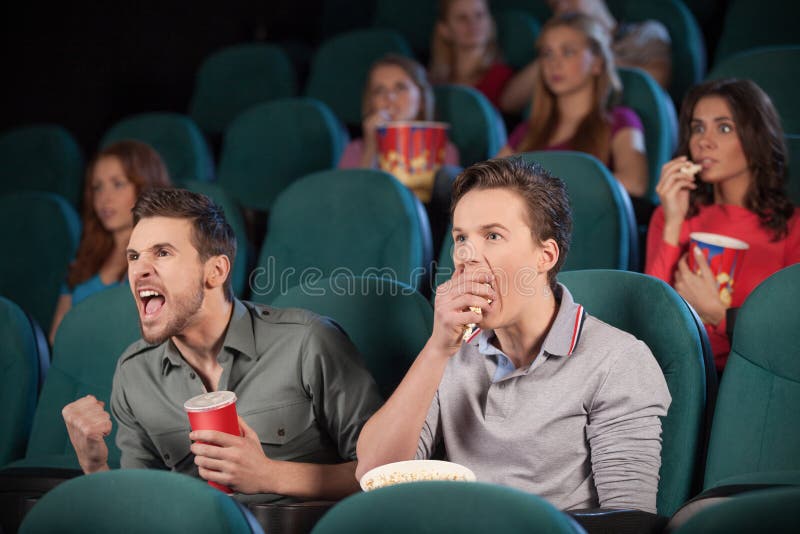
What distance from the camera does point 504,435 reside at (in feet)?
4.45

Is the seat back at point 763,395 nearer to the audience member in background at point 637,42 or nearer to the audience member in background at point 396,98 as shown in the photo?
→ the audience member in background at point 396,98

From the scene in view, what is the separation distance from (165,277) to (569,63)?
1534mm

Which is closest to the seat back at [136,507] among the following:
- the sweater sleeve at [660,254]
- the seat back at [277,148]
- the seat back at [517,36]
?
the sweater sleeve at [660,254]

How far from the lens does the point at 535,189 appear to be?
1.40 metres

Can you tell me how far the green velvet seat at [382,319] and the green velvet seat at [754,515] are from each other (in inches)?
33.7

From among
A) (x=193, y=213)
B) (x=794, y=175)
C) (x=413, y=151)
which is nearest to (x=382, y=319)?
(x=193, y=213)

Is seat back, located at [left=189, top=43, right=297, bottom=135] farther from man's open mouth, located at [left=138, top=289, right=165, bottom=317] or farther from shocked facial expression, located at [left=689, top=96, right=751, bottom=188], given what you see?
man's open mouth, located at [left=138, top=289, right=165, bottom=317]

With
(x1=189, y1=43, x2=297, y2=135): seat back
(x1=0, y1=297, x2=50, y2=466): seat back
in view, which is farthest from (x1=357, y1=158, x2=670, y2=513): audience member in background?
(x1=189, y1=43, x2=297, y2=135): seat back

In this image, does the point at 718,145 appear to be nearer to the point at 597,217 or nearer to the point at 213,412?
the point at 597,217

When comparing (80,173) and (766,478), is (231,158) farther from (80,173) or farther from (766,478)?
(766,478)

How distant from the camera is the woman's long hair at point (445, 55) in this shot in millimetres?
3404

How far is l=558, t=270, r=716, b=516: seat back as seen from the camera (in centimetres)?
136

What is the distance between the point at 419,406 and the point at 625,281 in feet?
1.42

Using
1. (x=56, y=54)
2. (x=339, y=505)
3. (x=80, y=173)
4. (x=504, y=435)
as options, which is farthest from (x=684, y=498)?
(x=56, y=54)
